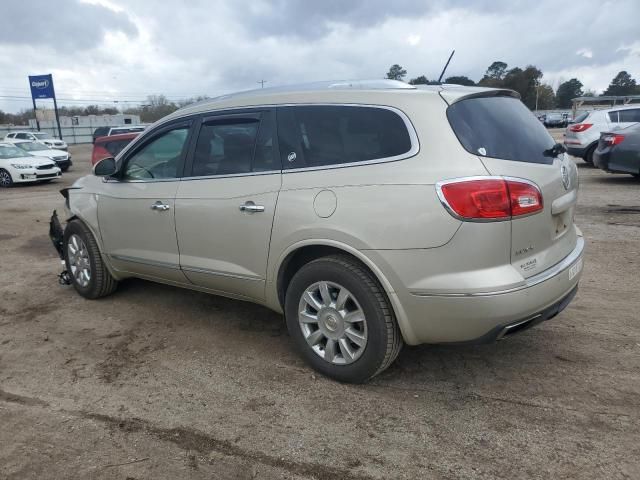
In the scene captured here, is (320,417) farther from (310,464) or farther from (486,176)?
(486,176)

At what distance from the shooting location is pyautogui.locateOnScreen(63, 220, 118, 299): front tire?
16.4 feet

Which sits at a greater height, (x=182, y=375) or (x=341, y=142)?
(x=341, y=142)

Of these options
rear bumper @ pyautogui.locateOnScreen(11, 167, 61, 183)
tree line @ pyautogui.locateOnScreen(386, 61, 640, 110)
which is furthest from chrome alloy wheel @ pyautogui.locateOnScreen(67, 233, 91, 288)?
tree line @ pyautogui.locateOnScreen(386, 61, 640, 110)

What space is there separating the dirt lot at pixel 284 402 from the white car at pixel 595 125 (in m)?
10.8

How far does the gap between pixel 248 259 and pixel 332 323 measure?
0.78 m

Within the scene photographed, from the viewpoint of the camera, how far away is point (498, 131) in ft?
10.1

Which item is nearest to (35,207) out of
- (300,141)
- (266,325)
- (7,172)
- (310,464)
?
(7,172)

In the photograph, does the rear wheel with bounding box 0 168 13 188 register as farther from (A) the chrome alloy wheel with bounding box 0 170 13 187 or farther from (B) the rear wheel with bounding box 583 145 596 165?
(B) the rear wheel with bounding box 583 145 596 165

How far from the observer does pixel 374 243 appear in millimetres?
2996

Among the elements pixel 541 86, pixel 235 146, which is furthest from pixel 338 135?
pixel 541 86

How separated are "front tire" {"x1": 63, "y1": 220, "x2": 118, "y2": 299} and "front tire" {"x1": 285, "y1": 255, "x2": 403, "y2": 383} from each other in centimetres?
239

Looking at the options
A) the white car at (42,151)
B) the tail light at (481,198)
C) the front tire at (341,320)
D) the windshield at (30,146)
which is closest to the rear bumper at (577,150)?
the tail light at (481,198)

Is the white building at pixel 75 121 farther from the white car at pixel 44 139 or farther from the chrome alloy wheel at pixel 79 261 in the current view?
the chrome alloy wheel at pixel 79 261

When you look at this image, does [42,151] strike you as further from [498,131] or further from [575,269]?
[575,269]
